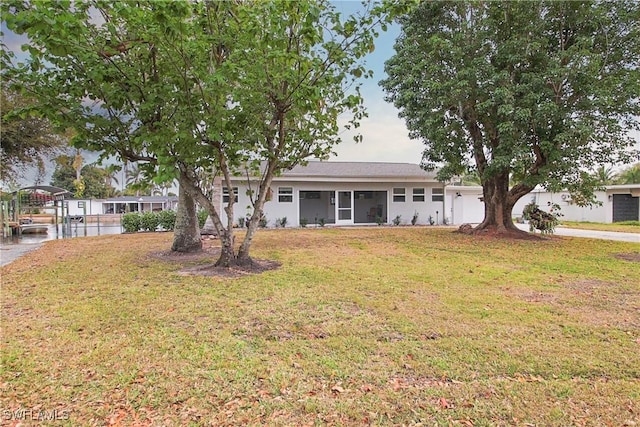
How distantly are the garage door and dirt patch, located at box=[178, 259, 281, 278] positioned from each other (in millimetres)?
27405

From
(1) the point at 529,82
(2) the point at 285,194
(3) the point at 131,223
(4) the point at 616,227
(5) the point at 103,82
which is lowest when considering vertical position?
(4) the point at 616,227

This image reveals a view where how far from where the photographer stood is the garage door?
80.4ft

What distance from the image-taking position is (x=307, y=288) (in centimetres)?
604

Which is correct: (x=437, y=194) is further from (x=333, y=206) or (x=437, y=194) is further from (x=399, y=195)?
(x=333, y=206)

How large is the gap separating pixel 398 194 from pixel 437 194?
2493mm

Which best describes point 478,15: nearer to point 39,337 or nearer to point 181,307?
point 181,307

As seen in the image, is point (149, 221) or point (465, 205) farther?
point (465, 205)

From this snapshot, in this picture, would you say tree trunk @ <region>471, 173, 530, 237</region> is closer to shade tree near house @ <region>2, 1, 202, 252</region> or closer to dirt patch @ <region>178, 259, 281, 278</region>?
dirt patch @ <region>178, 259, 281, 278</region>

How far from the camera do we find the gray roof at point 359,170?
19.2 metres

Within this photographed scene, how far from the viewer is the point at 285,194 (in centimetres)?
1938

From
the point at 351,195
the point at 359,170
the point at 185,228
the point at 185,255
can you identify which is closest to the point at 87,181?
the point at 351,195

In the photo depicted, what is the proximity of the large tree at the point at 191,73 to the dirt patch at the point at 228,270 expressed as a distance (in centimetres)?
212

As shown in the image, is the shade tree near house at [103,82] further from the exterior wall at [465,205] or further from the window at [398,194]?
the exterior wall at [465,205]

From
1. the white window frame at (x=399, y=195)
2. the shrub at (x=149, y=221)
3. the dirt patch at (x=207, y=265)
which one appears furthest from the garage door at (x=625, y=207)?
the shrub at (x=149, y=221)
